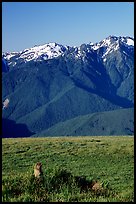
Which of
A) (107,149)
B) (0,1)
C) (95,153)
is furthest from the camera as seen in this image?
(107,149)

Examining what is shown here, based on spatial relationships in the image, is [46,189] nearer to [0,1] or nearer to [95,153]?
[0,1]

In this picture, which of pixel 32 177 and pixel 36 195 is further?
pixel 32 177

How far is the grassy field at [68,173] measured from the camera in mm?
8266

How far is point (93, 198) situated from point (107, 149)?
3656cm

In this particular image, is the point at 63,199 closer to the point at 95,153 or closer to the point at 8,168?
the point at 8,168

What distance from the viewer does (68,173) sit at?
31.8ft

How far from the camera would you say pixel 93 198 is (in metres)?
7.93

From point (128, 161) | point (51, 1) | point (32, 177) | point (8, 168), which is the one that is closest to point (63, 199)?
point (32, 177)

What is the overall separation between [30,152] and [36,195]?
34970 millimetres

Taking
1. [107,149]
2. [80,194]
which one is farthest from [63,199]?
[107,149]

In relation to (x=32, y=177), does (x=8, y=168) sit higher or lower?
lower

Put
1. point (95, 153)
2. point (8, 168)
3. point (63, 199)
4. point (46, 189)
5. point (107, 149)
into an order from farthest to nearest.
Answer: point (107, 149), point (95, 153), point (8, 168), point (46, 189), point (63, 199)

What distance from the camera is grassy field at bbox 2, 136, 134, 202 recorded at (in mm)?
8266

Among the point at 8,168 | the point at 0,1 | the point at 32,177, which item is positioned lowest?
the point at 8,168
